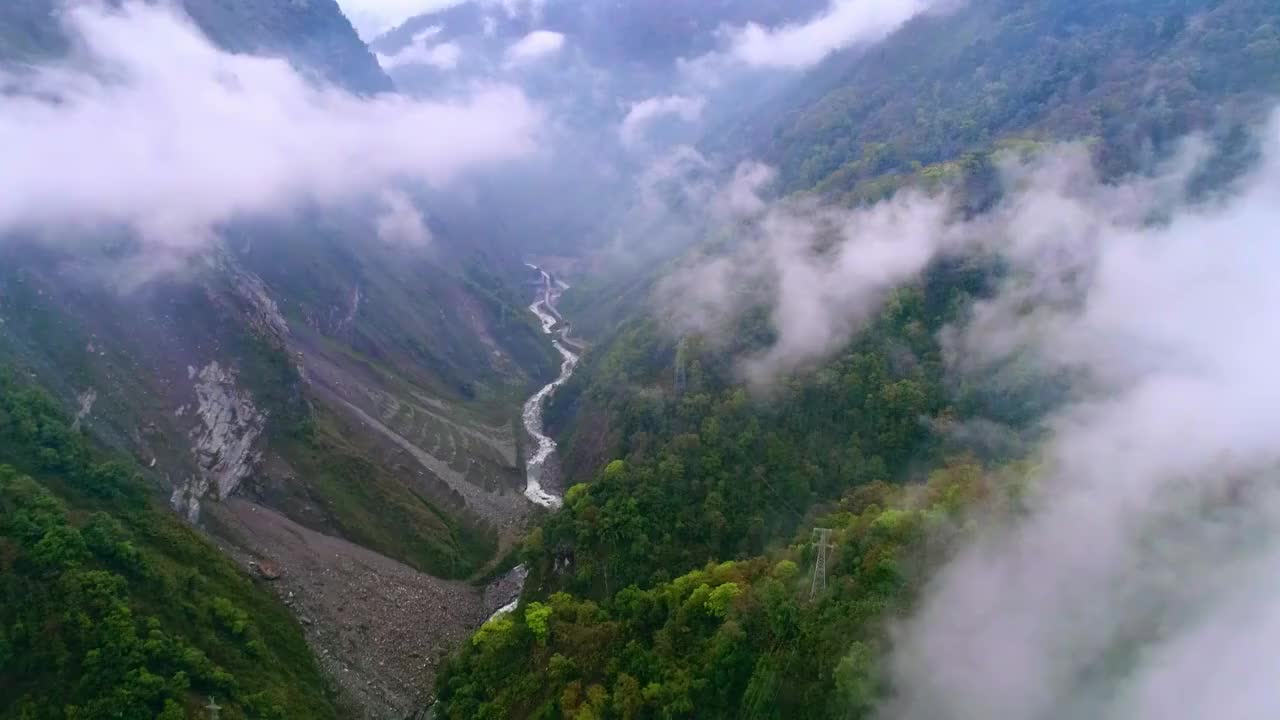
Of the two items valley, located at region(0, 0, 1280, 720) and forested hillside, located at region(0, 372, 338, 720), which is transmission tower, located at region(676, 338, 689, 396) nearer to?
valley, located at region(0, 0, 1280, 720)

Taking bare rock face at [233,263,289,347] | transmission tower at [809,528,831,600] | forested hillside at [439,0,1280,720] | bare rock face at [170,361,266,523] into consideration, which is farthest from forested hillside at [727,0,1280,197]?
bare rock face at [170,361,266,523]

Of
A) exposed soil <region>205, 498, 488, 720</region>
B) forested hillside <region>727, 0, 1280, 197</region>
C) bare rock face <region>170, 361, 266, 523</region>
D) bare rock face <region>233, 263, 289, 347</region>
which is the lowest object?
exposed soil <region>205, 498, 488, 720</region>

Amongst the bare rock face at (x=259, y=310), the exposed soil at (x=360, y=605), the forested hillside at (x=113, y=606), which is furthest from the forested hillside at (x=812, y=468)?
the bare rock face at (x=259, y=310)

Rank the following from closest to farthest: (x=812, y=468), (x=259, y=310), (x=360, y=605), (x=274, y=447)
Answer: (x=360, y=605), (x=812, y=468), (x=274, y=447), (x=259, y=310)

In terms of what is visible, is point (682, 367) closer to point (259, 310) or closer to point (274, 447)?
point (274, 447)

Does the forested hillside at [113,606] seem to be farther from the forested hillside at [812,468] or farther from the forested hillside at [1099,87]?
the forested hillside at [1099,87]

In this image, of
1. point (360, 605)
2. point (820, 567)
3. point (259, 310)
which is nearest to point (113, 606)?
point (360, 605)
